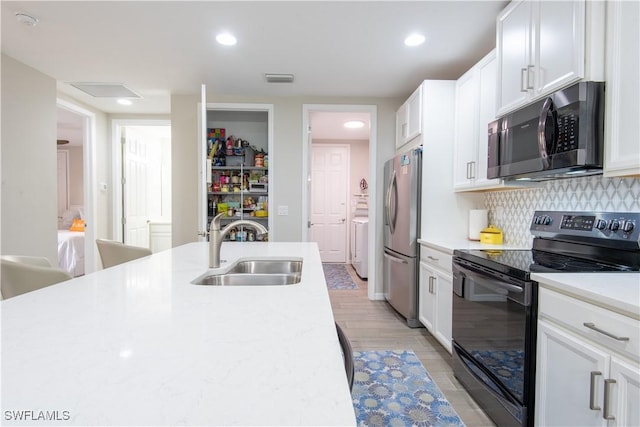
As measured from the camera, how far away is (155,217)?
6.00 metres

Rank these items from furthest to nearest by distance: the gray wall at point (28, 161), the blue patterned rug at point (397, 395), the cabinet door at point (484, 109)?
the gray wall at point (28, 161) → the cabinet door at point (484, 109) → the blue patterned rug at point (397, 395)

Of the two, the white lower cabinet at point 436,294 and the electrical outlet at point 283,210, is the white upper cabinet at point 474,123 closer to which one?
the white lower cabinet at point 436,294

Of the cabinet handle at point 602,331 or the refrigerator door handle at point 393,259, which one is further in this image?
the refrigerator door handle at point 393,259

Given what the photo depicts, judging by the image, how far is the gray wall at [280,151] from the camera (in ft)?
12.8

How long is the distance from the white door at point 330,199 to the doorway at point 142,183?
8.97ft

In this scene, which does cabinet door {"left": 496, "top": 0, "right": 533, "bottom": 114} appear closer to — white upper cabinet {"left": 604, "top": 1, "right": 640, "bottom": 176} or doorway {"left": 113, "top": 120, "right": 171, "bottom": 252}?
white upper cabinet {"left": 604, "top": 1, "right": 640, "bottom": 176}

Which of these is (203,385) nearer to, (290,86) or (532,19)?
(532,19)

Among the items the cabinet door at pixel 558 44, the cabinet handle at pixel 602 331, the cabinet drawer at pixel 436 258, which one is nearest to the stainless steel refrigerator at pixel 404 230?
the cabinet drawer at pixel 436 258

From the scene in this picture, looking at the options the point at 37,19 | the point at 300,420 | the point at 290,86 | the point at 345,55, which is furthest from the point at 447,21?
the point at 37,19

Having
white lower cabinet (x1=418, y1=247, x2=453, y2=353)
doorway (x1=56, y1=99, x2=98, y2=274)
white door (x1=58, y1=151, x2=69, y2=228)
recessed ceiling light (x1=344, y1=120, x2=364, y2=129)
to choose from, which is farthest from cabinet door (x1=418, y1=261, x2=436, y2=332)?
white door (x1=58, y1=151, x2=69, y2=228)

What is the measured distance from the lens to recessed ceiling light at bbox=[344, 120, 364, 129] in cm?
504

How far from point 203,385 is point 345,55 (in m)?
2.91

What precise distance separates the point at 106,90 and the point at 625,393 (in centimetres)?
476

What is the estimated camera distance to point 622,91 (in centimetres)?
134
